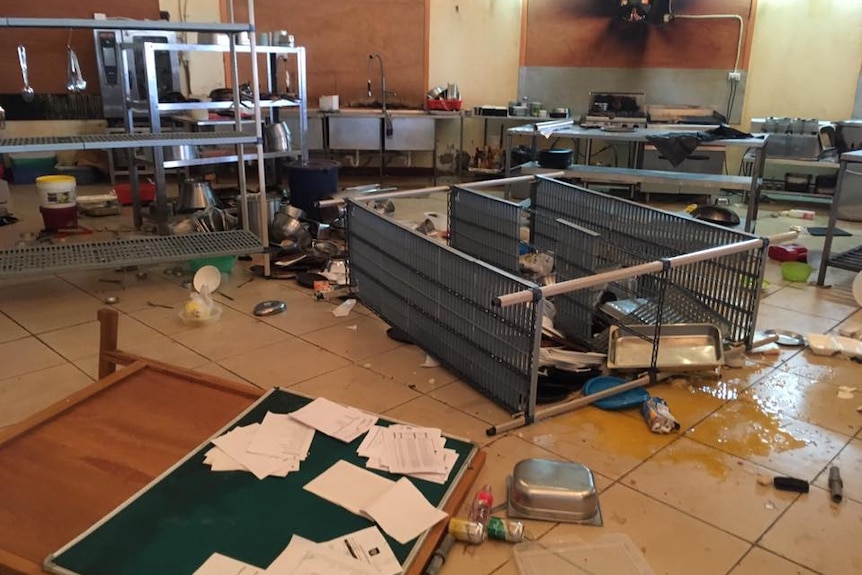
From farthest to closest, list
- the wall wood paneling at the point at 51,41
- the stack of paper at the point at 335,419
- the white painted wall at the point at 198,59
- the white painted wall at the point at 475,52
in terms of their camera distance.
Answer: the white painted wall at the point at 475,52, the white painted wall at the point at 198,59, the wall wood paneling at the point at 51,41, the stack of paper at the point at 335,419

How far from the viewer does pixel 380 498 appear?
6.46 ft

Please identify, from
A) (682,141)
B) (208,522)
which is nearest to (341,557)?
(208,522)

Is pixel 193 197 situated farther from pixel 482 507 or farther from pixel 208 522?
pixel 482 507

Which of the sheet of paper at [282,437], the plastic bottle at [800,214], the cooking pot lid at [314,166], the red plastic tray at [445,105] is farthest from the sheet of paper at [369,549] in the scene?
the red plastic tray at [445,105]

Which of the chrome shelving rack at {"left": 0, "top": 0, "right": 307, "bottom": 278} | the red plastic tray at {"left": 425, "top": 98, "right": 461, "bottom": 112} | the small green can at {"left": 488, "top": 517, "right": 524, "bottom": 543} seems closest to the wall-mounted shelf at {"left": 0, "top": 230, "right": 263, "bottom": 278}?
the chrome shelving rack at {"left": 0, "top": 0, "right": 307, "bottom": 278}

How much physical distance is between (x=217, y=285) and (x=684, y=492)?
8.93 ft

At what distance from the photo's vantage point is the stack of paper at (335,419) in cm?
229

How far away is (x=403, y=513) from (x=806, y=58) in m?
6.63

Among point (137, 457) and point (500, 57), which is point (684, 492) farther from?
point (500, 57)

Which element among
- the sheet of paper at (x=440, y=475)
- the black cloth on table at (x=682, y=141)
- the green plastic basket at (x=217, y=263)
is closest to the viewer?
the sheet of paper at (x=440, y=475)

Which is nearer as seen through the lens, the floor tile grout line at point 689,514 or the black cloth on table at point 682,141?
the floor tile grout line at point 689,514

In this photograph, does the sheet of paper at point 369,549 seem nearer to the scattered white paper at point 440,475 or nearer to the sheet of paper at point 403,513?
the sheet of paper at point 403,513

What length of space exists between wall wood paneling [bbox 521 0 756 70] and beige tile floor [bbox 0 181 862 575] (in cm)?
382

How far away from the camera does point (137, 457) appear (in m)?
2.14
